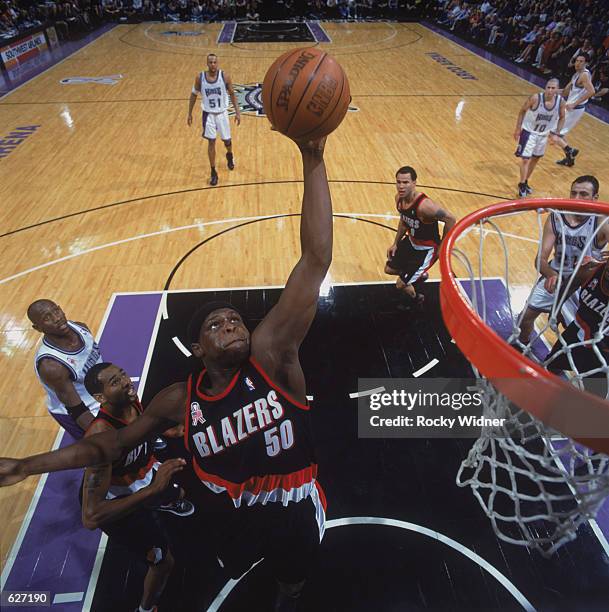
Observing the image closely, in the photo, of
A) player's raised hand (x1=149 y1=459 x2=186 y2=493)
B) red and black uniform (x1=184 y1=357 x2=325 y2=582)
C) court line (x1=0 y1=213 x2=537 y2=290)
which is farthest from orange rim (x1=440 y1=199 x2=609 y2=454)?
court line (x1=0 y1=213 x2=537 y2=290)

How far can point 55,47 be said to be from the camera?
16.4m

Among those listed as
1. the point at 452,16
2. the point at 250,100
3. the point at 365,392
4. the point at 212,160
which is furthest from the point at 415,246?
the point at 452,16

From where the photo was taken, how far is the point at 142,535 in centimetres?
245

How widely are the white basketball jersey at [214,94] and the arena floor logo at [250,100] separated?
334cm

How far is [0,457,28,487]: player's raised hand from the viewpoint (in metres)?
1.81

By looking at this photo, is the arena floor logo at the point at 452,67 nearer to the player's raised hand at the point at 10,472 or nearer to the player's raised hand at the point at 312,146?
the player's raised hand at the point at 312,146

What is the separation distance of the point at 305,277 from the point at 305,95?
0.79 meters

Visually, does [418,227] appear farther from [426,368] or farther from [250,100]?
[250,100]

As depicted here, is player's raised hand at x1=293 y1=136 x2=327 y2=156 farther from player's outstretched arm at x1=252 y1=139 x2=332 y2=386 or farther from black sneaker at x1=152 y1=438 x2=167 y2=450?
black sneaker at x1=152 y1=438 x2=167 y2=450

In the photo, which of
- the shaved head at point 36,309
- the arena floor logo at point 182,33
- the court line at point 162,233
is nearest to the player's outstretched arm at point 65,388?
the shaved head at point 36,309

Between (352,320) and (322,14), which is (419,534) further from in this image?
(322,14)

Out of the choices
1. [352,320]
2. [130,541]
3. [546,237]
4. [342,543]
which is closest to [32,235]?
[352,320]

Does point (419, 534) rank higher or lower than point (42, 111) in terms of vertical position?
lower

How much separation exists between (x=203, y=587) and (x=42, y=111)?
11.1 metres
